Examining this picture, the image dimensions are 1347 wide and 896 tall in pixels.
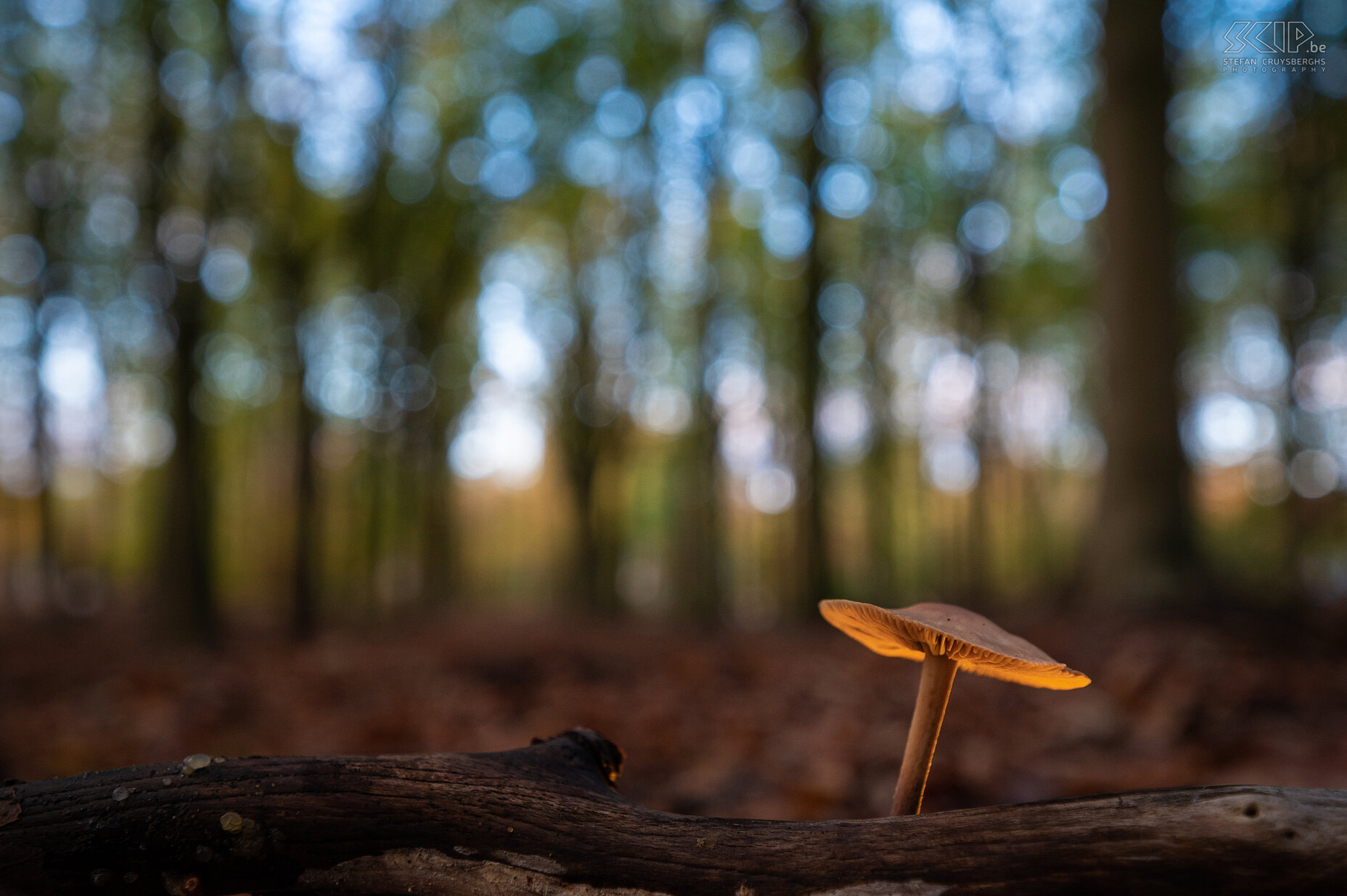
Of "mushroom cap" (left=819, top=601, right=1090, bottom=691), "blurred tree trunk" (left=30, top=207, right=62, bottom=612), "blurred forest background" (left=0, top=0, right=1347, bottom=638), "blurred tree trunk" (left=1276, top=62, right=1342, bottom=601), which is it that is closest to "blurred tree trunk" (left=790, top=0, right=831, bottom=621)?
"blurred forest background" (left=0, top=0, right=1347, bottom=638)

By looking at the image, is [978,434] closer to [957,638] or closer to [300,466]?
[300,466]

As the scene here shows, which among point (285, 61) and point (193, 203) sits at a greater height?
point (285, 61)

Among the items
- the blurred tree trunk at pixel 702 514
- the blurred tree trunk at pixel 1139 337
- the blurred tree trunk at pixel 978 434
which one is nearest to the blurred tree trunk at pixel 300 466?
the blurred tree trunk at pixel 702 514

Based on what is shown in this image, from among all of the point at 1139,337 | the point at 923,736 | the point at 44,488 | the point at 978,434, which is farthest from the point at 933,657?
the point at 44,488

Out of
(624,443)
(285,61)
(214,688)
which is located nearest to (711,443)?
(624,443)

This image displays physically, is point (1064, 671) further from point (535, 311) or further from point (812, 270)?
point (535, 311)

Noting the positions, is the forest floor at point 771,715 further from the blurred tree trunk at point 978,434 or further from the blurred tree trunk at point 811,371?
the blurred tree trunk at point 978,434
